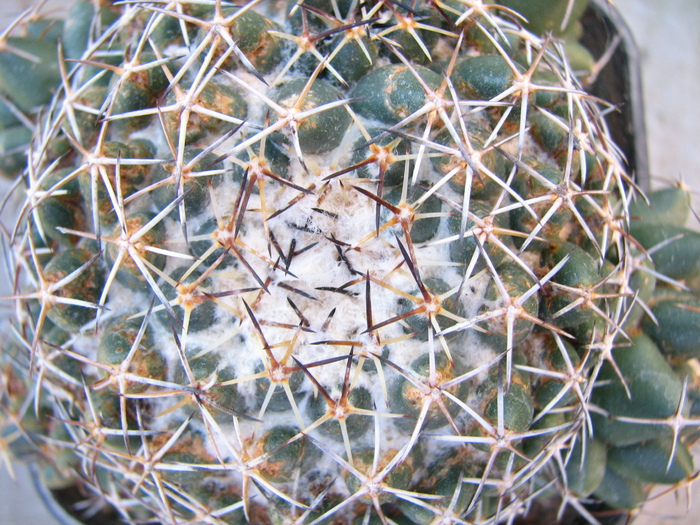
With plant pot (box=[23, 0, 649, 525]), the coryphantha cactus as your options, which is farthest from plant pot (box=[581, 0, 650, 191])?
the coryphantha cactus

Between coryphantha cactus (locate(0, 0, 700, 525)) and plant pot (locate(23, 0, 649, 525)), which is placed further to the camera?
plant pot (locate(23, 0, 649, 525))

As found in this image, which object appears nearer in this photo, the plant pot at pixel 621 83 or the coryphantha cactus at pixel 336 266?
the coryphantha cactus at pixel 336 266

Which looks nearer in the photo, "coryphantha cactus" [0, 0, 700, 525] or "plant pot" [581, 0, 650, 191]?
"coryphantha cactus" [0, 0, 700, 525]

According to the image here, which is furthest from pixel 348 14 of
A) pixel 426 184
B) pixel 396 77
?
pixel 426 184

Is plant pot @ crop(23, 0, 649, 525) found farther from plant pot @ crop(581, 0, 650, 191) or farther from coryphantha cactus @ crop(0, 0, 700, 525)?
coryphantha cactus @ crop(0, 0, 700, 525)

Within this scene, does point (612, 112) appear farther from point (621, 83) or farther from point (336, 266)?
point (336, 266)

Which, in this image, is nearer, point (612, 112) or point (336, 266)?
point (336, 266)

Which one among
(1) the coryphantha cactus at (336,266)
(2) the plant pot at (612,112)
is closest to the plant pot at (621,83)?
(2) the plant pot at (612,112)

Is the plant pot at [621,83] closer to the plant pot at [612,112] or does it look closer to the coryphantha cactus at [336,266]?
the plant pot at [612,112]

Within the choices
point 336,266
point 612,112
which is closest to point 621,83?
point 612,112
